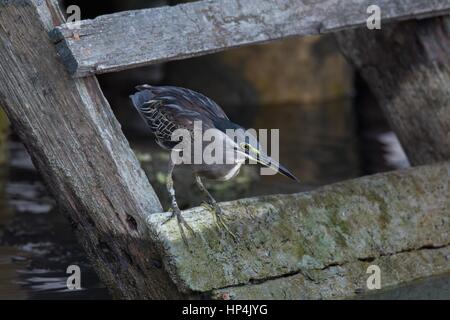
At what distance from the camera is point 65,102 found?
4180mm

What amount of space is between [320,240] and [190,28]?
1186 millimetres

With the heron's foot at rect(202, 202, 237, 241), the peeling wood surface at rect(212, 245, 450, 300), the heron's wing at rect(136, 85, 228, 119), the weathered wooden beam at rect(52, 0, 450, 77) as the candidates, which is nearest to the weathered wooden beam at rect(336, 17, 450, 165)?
the weathered wooden beam at rect(52, 0, 450, 77)

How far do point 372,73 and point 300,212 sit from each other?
1.63 m

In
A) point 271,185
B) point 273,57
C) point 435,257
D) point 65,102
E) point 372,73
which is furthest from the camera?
point 273,57

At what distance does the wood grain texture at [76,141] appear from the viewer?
13.6 ft

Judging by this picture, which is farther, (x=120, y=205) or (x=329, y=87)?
(x=329, y=87)

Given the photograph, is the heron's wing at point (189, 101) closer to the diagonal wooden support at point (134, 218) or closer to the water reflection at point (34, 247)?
the diagonal wooden support at point (134, 218)

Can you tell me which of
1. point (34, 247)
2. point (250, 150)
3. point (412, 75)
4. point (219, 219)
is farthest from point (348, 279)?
point (34, 247)

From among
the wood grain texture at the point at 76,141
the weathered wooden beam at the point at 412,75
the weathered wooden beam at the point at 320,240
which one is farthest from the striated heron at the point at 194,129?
the weathered wooden beam at the point at 412,75

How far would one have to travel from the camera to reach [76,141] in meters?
4.20

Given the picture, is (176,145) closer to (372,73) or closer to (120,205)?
(120,205)

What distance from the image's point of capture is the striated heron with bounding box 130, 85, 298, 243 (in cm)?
418
